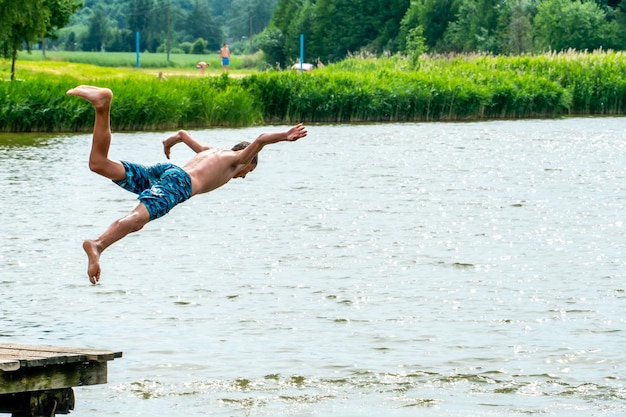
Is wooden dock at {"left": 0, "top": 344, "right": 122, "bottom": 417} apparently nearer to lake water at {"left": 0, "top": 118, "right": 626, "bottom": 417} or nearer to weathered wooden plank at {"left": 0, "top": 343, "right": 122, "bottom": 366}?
weathered wooden plank at {"left": 0, "top": 343, "right": 122, "bottom": 366}

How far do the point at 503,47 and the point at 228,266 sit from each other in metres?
78.4

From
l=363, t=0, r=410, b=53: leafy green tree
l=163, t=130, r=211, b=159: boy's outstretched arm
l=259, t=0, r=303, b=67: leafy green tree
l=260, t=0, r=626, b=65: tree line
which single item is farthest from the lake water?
l=259, t=0, r=303, b=67: leafy green tree

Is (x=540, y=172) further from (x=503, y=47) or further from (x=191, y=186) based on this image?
(x=503, y=47)

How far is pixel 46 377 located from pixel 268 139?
118 inches

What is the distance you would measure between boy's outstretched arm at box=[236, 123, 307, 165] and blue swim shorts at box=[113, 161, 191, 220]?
55 centimetres

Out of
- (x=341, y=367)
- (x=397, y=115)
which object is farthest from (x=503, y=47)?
(x=341, y=367)

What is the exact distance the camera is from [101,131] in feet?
37.7

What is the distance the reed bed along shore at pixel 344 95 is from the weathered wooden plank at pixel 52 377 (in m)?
33.2

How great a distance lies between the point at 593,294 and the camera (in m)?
18.5

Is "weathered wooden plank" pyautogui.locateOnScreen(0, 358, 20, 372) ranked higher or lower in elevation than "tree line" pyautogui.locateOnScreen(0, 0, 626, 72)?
lower

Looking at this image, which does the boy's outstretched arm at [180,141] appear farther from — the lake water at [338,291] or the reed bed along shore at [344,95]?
the reed bed along shore at [344,95]

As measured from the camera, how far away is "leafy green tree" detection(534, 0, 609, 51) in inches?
3634

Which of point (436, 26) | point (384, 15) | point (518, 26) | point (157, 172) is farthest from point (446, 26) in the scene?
point (157, 172)

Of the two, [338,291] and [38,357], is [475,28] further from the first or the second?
[38,357]
